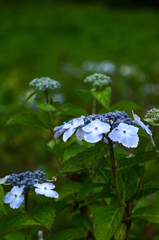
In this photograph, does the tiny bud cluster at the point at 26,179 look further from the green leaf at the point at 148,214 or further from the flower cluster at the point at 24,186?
the green leaf at the point at 148,214

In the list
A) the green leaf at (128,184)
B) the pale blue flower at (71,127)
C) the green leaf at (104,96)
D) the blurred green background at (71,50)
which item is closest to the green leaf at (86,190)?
the green leaf at (128,184)

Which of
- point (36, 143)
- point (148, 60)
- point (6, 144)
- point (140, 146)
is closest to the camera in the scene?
point (140, 146)

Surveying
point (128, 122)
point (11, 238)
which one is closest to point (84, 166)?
point (128, 122)

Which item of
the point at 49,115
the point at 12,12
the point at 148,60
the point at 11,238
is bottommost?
the point at 11,238

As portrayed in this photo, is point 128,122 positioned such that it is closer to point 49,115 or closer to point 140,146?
point 140,146

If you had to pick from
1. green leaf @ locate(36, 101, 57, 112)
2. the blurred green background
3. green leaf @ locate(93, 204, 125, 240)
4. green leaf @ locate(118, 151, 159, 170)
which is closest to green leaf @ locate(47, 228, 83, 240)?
green leaf @ locate(93, 204, 125, 240)

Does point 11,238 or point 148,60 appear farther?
point 148,60

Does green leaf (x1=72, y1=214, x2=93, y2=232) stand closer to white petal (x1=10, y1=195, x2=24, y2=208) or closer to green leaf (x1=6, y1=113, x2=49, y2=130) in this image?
green leaf (x1=6, y1=113, x2=49, y2=130)
